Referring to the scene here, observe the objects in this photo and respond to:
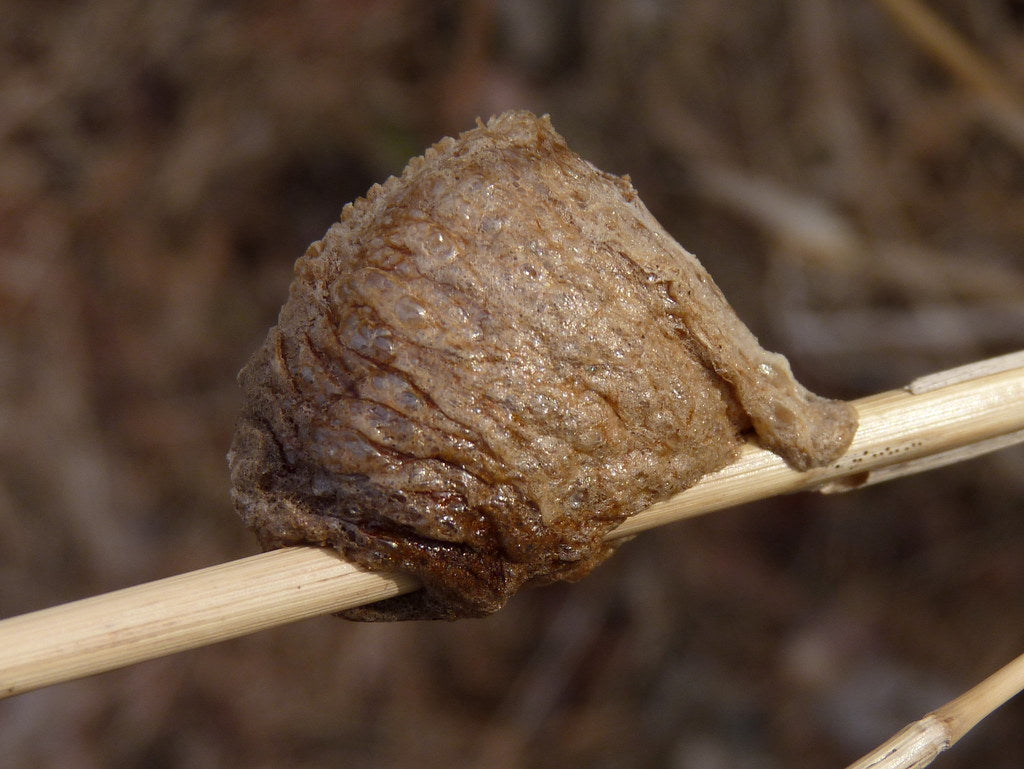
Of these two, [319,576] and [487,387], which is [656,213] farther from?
[319,576]

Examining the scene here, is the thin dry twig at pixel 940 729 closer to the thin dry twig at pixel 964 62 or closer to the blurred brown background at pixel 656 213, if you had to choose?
the thin dry twig at pixel 964 62

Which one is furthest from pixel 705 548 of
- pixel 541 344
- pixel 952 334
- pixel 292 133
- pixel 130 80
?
pixel 130 80

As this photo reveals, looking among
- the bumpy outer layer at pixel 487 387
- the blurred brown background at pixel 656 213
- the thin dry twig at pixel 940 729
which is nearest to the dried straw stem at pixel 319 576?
the bumpy outer layer at pixel 487 387

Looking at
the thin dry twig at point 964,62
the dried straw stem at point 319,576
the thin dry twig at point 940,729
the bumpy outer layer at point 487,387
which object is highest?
the thin dry twig at point 964,62

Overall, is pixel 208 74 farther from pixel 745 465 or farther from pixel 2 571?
pixel 745 465

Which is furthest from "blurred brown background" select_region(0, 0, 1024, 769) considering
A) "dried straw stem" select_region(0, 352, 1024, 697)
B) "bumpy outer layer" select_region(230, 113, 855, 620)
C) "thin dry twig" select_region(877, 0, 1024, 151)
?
"bumpy outer layer" select_region(230, 113, 855, 620)

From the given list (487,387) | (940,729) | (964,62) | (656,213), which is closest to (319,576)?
(487,387)
